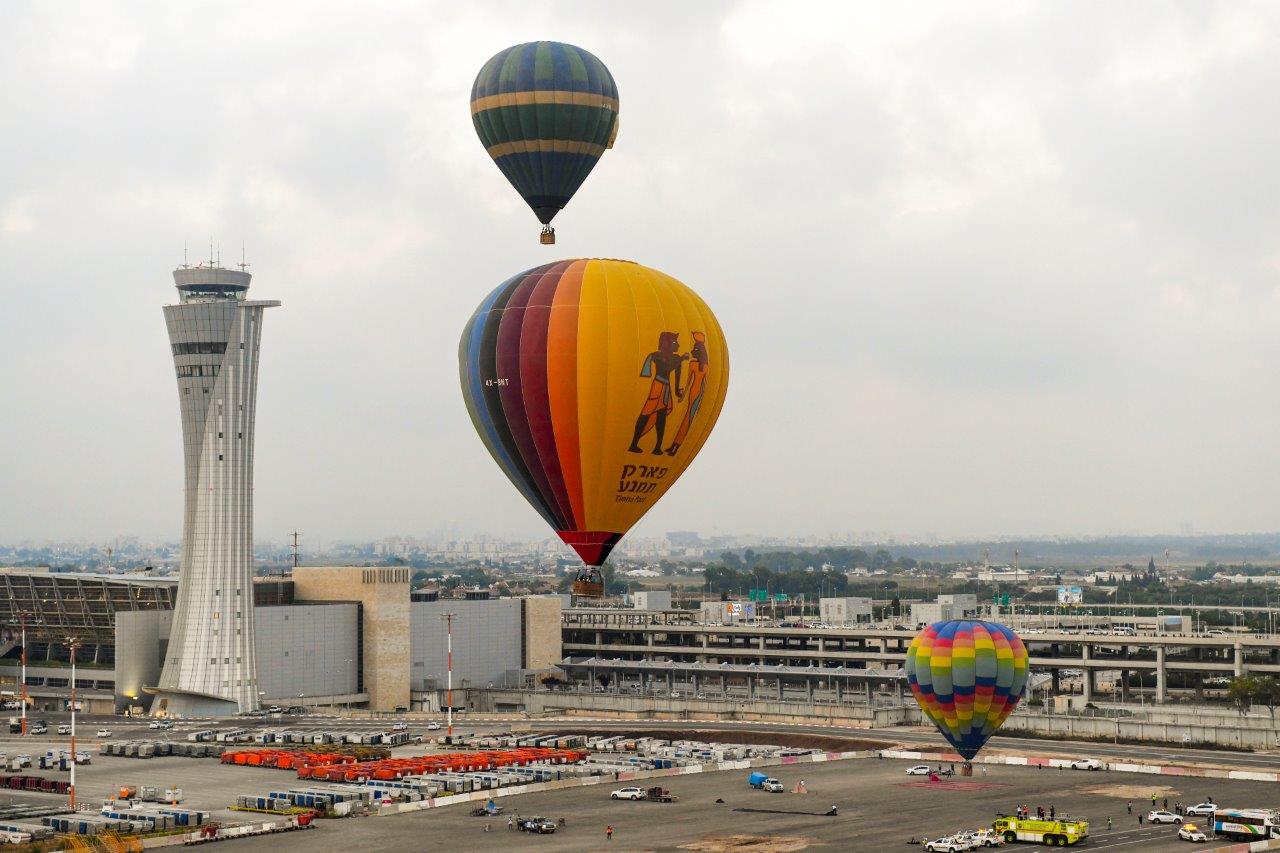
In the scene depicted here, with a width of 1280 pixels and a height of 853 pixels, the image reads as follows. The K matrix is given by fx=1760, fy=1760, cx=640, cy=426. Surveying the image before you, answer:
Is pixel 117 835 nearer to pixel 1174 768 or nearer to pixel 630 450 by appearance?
pixel 630 450

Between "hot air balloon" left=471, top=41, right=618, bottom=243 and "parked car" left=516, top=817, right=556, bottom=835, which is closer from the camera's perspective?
"hot air balloon" left=471, top=41, right=618, bottom=243

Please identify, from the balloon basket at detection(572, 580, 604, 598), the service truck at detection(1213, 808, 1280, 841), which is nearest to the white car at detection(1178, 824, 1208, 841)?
the service truck at detection(1213, 808, 1280, 841)

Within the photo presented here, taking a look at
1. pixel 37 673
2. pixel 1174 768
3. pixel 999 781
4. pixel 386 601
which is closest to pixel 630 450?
pixel 999 781

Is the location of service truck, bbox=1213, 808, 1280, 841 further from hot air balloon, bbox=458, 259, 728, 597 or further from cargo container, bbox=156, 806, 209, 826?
cargo container, bbox=156, 806, 209, 826

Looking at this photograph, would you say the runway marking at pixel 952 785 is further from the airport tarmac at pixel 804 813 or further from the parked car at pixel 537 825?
the parked car at pixel 537 825

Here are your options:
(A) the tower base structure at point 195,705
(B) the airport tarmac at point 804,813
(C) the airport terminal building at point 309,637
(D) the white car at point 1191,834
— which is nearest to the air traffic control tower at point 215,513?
(A) the tower base structure at point 195,705

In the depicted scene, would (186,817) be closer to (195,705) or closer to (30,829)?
(30,829)
